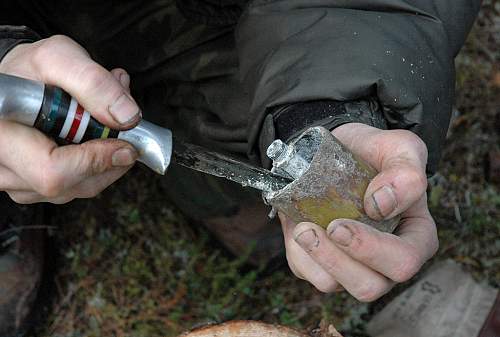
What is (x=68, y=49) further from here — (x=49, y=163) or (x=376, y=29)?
(x=376, y=29)

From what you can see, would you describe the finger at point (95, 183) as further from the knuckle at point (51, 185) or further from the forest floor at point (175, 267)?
the forest floor at point (175, 267)

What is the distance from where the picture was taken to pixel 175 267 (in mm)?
2750

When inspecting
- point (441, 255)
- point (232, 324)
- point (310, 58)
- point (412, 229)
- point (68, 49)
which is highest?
point (68, 49)

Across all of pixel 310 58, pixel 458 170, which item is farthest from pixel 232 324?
pixel 458 170

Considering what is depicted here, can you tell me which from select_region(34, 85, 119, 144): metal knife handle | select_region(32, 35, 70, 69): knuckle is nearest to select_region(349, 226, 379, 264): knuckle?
select_region(34, 85, 119, 144): metal knife handle

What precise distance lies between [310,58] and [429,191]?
53.6 inches

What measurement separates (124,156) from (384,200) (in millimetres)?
623

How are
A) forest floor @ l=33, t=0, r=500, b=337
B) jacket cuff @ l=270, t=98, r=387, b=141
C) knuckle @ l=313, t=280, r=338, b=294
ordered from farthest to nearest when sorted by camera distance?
forest floor @ l=33, t=0, r=500, b=337 < jacket cuff @ l=270, t=98, r=387, b=141 < knuckle @ l=313, t=280, r=338, b=294

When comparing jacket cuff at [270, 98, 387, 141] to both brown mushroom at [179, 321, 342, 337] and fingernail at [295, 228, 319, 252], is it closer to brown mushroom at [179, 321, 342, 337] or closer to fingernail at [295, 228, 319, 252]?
fingernail at [295, 228, 319, 252]

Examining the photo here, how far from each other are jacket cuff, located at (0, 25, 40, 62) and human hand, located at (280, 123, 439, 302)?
91 centimetres

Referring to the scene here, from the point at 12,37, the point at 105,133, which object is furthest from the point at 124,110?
the point at 12,37

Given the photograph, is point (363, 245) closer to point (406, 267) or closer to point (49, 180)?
point (406, 267)

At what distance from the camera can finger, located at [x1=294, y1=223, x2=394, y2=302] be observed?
57.8 inches

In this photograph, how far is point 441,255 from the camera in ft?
9.23
